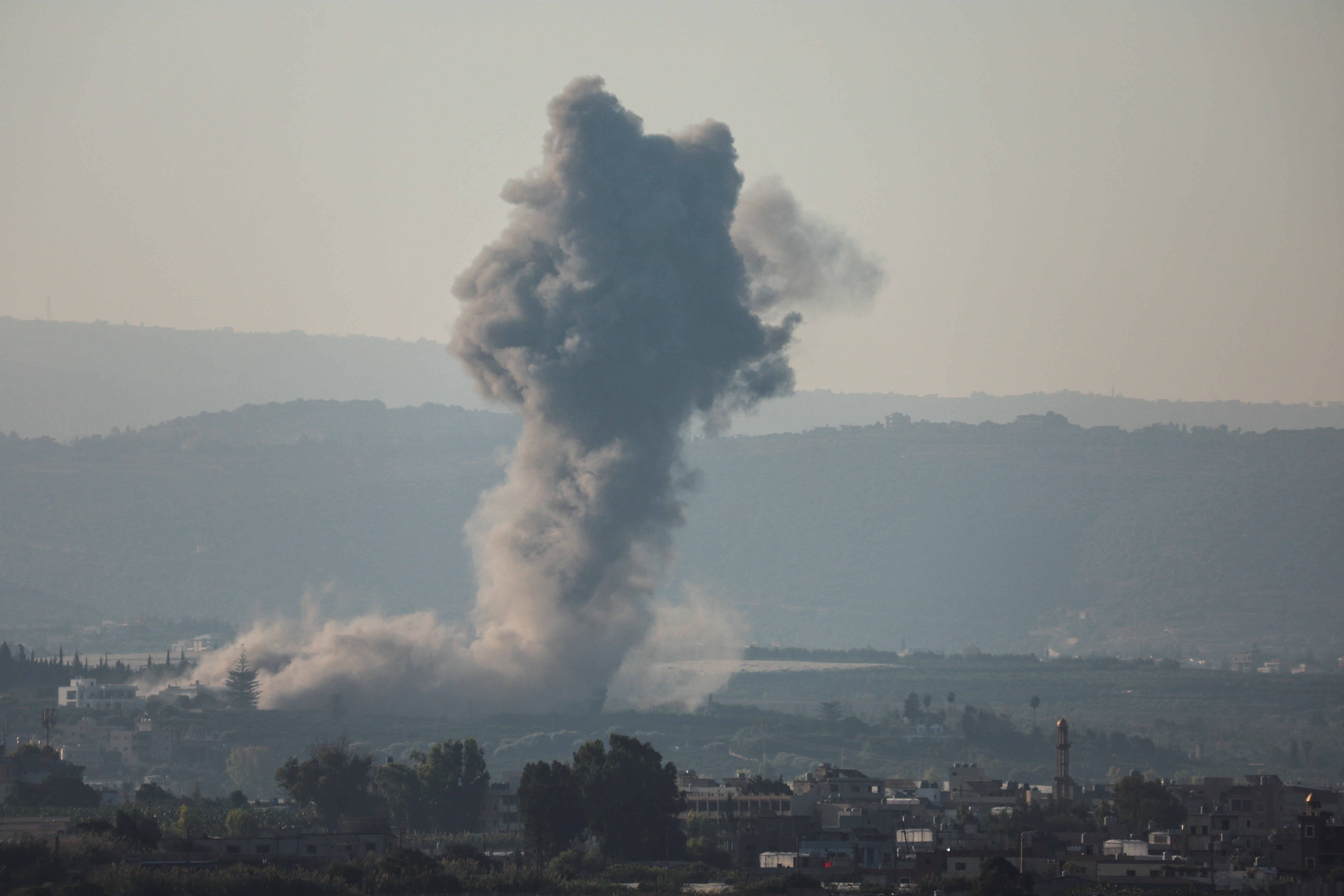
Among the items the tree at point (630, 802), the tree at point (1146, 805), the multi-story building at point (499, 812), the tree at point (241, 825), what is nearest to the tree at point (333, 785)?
the multi-story building at point (499, 812)

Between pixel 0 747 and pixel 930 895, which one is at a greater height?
pixel 0 747

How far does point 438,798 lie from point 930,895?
53.6 m

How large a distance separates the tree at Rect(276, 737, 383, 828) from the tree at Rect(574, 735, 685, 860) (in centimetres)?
1964

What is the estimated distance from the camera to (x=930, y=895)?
9712 cm

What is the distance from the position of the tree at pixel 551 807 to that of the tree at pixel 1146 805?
35.7 metres

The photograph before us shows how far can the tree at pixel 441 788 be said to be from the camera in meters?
143

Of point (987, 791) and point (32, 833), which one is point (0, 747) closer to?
point (32, 833)

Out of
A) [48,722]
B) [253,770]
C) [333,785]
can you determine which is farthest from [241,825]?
[253,770]

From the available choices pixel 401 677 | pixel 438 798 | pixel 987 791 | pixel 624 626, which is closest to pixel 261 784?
pixel 401 677

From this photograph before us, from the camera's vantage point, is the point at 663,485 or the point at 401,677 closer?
the point at 663,485

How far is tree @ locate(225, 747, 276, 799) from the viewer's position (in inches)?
7470

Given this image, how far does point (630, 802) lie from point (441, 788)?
24.1 metres

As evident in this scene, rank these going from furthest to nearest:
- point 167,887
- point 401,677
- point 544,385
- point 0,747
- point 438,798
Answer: point 401,677 → point 544,385 → point 0,747 → point 438,798 → point 167,887

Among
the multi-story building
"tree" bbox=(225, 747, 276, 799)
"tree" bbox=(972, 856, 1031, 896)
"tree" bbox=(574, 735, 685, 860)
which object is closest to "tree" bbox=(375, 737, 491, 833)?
the multi-story building
